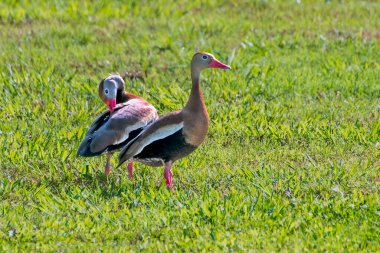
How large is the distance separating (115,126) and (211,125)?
172cm

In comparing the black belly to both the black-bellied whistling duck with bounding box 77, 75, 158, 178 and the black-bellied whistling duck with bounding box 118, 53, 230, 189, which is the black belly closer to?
the black-bellied whistling duck with bounding box 118, 53, 230, 189

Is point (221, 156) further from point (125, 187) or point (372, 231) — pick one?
point (372, 231)

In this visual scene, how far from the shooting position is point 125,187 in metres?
7.54

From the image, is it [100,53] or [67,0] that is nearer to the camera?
[100,53]

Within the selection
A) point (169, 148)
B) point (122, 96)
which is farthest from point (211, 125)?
point (169, 148)

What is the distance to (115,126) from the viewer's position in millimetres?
7625

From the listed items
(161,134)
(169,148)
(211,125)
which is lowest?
(211,125)

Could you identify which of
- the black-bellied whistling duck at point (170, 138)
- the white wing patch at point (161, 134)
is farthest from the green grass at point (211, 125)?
the white wing patch at point (161, 134)

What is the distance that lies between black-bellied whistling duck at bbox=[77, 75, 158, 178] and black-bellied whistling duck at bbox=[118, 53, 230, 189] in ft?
0.46

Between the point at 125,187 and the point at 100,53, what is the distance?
163 inches

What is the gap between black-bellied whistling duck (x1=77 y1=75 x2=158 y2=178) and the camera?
7.54 meters

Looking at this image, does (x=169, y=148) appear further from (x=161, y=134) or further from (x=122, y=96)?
(x=122, y=96)

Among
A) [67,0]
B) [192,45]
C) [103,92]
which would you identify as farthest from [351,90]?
[67,0]

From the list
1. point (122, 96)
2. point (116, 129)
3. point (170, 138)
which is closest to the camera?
point (170, 138)
